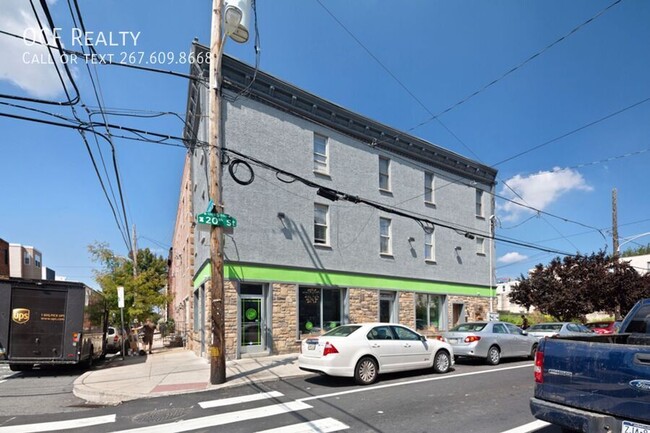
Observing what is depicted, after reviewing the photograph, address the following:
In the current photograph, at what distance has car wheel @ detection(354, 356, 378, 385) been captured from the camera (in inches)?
374

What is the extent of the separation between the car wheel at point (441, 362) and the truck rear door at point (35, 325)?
10.6 metres

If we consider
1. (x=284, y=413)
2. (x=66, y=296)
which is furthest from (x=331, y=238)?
(x=284, y=413)

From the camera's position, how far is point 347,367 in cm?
935

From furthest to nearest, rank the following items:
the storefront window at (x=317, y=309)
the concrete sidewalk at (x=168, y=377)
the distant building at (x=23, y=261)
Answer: the distant building at (x=23, y=261), the storefront window at (x=317, y=309), the concrete sidewalk at (x=168, y=377)

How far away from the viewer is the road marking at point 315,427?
20.1ft

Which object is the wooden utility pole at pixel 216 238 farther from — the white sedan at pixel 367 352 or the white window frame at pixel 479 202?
the white window frame at pixel 479 202

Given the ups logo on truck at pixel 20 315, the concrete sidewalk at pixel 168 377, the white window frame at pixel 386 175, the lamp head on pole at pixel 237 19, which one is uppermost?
the lamp head on pole at pixel 237 19

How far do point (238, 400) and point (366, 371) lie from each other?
2966mm

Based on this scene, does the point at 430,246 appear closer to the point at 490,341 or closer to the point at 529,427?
the point at 490,341

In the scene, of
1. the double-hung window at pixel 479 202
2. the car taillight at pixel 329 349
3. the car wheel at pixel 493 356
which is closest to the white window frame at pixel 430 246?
the double-hung window at pixel 479 202

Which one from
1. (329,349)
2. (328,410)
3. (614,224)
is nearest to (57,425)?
(328,410)

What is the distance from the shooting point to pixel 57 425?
6746 mm

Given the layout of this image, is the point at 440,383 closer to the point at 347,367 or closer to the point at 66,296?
the point at 347,367

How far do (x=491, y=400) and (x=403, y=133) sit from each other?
1410cm
